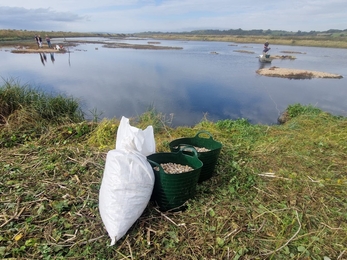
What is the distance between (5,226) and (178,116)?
4.36 m

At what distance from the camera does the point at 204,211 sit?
1776mm

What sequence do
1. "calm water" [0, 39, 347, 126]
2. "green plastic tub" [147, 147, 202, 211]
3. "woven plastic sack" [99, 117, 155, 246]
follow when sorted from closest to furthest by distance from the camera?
"woven plastic sack" [99, 117, 155, 246] → "green plastic tub" [147, 147, 202, 211] → "calm water" [0, 39, 347, 126]

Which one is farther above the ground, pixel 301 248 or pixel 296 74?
pixel 301 248

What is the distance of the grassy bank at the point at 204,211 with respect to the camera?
4.82ft

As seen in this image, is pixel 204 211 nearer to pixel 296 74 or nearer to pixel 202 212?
pixel 202 212

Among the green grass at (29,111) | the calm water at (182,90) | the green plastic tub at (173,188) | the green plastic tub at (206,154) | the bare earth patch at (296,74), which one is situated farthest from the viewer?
the bare earth patch at (296,74)

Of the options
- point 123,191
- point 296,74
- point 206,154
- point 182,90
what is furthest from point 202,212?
point 296,74

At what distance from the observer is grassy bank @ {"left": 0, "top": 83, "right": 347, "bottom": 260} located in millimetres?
1470

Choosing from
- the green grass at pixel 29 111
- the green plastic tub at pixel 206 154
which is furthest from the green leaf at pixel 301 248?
the green grass at pixel 29 111

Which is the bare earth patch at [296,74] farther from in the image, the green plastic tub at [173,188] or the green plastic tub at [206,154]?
the green plastic tub at [173,188]

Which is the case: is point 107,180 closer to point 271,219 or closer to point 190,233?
point 190,233

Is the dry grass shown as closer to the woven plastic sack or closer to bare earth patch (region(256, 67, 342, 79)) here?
the woven plastic sack

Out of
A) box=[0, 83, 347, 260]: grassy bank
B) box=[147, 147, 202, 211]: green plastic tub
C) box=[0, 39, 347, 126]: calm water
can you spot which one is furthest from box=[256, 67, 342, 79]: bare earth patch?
box=[147, 147, 202, 211]: green plastic tub

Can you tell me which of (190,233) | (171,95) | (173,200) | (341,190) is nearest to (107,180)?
(173,200)
